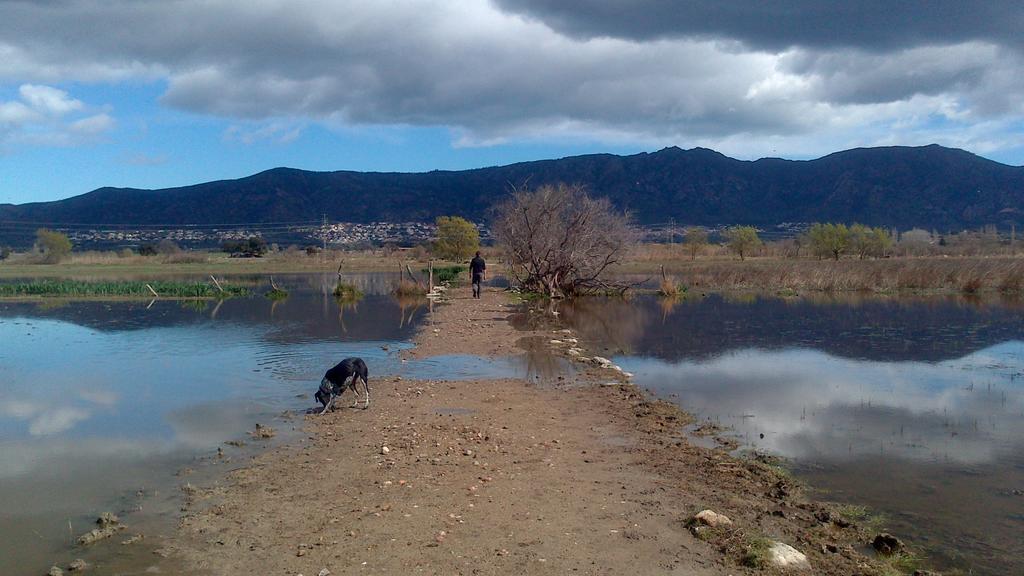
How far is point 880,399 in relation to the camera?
41.9 ft

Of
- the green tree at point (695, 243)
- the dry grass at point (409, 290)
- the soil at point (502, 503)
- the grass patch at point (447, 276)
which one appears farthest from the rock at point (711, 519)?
the green tree at point (695, 243)

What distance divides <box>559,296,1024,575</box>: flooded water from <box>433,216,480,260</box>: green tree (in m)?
45.1

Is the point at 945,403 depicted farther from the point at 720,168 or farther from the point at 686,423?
the point at 720,168

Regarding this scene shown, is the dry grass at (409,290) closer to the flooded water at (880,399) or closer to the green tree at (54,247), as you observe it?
the flooded water at (880,399)

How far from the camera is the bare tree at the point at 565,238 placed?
32625 mm

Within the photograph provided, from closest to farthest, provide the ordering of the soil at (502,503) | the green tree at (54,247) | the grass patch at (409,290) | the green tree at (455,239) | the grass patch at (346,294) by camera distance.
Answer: the soil at (502,503), the grass patch at (346,294), the grass patch at (409,290), the green tree at (455,239), the green tree at (54,247)

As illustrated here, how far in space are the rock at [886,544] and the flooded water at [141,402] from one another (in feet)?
18.7

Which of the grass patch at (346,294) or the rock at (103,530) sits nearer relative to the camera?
the rock at (103,530)

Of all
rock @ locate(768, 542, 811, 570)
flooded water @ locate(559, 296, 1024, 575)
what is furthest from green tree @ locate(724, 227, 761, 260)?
rock @ locate(768, 542, 811, 570)

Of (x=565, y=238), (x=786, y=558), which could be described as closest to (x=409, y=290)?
(x=565, y=238)

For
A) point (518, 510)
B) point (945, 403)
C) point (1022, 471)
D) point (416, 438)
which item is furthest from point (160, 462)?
point (945, 403)

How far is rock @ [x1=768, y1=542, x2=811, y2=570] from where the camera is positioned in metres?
5.66

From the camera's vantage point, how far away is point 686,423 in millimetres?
10688

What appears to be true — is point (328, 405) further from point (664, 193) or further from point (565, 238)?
point (664, 193)
